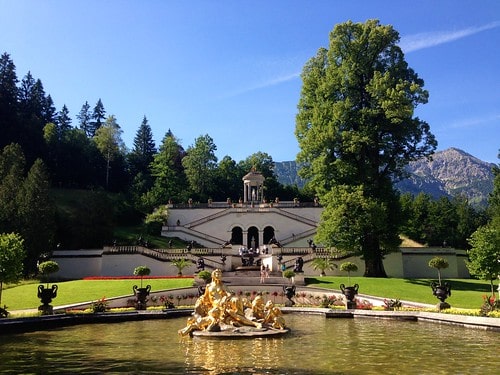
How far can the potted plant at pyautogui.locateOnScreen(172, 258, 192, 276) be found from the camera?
35.1 metres

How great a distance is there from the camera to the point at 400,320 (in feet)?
59.5

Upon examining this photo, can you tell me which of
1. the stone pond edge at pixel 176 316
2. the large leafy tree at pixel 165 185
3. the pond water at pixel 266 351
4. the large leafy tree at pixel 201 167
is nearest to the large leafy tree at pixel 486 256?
the stone pond edge at pixel 176 316

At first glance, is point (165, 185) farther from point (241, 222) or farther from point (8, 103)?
point (8, 103)

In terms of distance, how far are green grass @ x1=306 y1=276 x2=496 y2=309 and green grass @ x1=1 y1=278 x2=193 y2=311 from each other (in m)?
9.61

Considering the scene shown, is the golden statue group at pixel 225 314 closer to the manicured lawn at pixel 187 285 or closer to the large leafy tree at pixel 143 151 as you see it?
the manicured lawn at pixel 187 285

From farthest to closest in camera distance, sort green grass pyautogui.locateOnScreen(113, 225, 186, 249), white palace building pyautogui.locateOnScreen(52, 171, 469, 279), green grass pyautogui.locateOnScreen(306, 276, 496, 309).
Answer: green grass pyautogui.locateOnScreen(113, 225, 186, 249), white palace building pyautogui.locateOnScreen(52, 171, 469, 279), green grass pyautogui.locateOnScreen(306, 276, 496, 309)

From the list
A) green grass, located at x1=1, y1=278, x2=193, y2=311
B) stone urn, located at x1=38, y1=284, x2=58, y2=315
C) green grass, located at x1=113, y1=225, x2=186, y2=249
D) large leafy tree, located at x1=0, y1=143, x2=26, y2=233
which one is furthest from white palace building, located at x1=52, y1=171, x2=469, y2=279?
stone urn, located at x1=38, y1=284, x2=58, y2=315

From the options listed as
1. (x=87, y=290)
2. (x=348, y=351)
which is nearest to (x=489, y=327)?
(x=348, y=351)

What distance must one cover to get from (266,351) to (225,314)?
11.2ft

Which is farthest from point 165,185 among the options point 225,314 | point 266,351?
point 266,351

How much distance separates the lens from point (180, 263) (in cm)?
3512

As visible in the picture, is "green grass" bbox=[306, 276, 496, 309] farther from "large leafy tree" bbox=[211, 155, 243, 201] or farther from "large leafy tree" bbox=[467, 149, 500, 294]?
"large leafy tree" bbox=[211, 155, 243, 201]

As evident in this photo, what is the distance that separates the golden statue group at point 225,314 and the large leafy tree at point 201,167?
55710mm

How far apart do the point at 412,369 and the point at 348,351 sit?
232 cm
